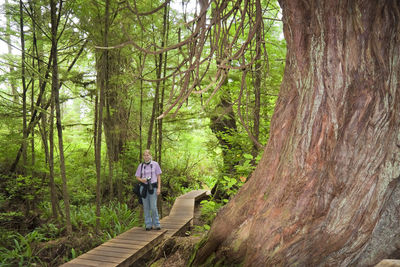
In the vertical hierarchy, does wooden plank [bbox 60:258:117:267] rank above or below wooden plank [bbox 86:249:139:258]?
above

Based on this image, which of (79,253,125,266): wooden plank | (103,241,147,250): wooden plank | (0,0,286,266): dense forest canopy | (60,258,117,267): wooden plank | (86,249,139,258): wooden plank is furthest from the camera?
(0,0,286,266): dense forest canopy

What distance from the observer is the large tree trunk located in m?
1.80

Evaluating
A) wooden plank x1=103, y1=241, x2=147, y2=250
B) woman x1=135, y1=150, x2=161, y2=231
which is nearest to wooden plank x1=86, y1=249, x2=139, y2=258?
wooden plank x1=103, y1=241, x2=147, y2=250

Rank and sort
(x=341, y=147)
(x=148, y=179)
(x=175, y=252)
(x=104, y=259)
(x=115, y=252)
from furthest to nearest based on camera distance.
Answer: (x=148, y=179), (x=115, y=252), (x=104, y=259), (x=175, y=252), (x=341, y=147)

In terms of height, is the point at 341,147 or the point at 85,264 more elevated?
the point at 341,147

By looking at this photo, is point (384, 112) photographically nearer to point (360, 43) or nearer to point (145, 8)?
point (360, 43)

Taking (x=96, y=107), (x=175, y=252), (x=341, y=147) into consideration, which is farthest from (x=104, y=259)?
(x=341, y=147)

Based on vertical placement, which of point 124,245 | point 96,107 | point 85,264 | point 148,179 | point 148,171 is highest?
point 96,107

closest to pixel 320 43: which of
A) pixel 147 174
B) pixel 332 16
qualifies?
pixel 332 16

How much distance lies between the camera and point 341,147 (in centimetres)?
185

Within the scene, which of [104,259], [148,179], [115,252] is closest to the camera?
[104,259]

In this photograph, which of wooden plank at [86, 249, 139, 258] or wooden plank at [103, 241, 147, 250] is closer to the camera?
wooden plank at [86, 249, 139, 258]

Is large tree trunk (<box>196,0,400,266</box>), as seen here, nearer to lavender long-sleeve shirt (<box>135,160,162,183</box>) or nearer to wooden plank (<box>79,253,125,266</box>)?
wooden plank (<box>79,253,125,266</box>)

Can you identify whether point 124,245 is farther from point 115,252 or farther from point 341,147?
point 341,147
